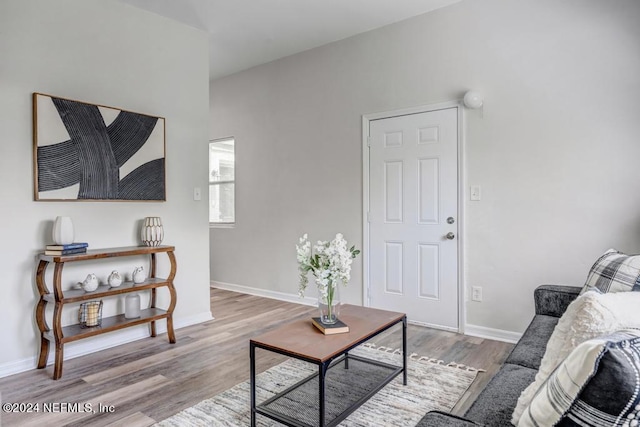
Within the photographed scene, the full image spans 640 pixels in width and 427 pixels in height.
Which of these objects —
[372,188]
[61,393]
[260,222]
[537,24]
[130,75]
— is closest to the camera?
[61,393]

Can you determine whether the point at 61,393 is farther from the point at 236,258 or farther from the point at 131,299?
the point at 236,258

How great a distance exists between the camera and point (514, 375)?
1480 mm

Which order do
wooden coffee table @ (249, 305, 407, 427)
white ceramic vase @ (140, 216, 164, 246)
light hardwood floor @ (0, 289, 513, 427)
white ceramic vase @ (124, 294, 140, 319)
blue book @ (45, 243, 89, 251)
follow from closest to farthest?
wooden coffee table @ (249, 305, 407, 427) < light hardwood floor @ (0, 289, 513, 427) < blue book @ (45, 243, 89, 251) < white ceramic vase @ (124, 294, 140, 319) < white ceramic vase @ (140, 216, 164, 246)

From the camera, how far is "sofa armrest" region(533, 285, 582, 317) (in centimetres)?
228

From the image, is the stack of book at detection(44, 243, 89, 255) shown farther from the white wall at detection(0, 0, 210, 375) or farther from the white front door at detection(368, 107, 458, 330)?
the white front door at detection(368, 107, 458, 330)

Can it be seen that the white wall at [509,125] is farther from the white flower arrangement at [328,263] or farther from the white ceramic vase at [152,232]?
the white flower arrangement at [328,263]

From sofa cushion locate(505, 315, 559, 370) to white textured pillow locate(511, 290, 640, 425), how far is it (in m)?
0.62

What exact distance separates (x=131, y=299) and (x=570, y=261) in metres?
3.32

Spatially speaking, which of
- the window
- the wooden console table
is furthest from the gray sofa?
the window

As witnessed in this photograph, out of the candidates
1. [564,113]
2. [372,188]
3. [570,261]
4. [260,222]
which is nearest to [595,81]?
[564,113]

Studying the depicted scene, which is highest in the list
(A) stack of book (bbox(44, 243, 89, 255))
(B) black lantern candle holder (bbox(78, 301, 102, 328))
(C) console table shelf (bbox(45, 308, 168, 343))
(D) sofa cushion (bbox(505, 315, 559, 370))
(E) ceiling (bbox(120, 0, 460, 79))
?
(E) ceiling (bbox(120, 0, 460, 79))

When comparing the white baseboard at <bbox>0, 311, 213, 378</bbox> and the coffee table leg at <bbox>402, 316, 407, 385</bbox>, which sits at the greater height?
the coffee table leg at <bbox>402, 316, 407, 385</bbox>

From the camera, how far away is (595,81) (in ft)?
9.04

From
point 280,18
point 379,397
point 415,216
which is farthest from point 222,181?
point 379,397
